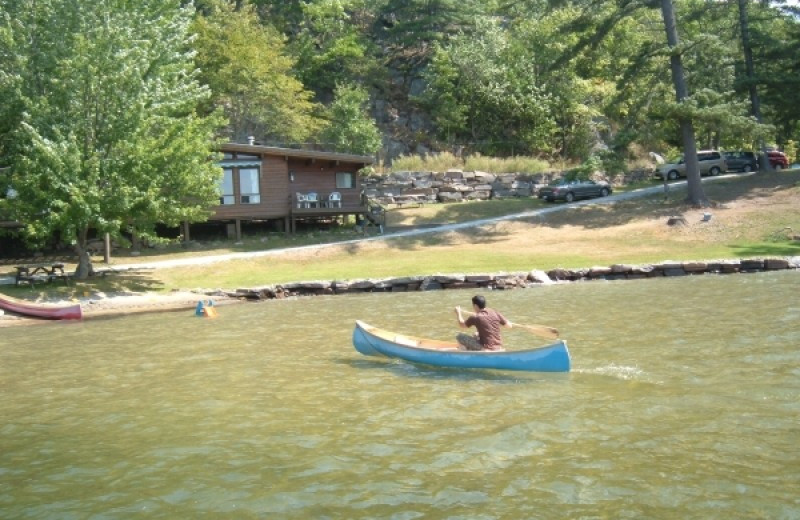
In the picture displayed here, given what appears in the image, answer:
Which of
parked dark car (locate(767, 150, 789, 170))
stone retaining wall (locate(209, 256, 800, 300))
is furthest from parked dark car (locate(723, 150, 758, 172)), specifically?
stone retaining wall (locate(209, 256, 800, 300))

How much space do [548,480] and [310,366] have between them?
25.0 ft

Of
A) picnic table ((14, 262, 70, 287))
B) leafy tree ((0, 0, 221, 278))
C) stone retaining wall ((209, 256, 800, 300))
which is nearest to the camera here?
leafy tree ((0, 0, 221, 278))

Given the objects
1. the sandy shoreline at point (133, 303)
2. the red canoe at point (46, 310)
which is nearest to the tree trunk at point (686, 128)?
the sandy shoreline at point (133, 303)

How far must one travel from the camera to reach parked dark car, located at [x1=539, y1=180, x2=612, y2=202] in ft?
155

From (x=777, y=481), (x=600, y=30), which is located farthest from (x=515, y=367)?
(x=600, y=30)

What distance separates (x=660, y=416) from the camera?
10.4m

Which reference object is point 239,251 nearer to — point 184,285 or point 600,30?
point 184,285

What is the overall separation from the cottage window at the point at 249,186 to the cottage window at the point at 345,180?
17.0ft

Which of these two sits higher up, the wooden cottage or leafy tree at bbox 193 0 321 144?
leafy tree at bbox 193 0 321 144

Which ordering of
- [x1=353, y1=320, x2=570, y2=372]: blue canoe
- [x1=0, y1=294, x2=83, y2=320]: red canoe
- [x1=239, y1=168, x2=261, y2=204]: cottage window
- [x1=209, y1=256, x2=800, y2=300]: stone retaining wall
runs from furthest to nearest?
[x1=239, y1=168, x2=261, y2=204]: cottage window → [x1=209, y1=256, x2=800, y2=300]: stone retaining wall → [x1=0, y1=294, x2=83, y2=320]: red canoe → [x1=353, y1=320, x2=570, y2=372]: blue canoe

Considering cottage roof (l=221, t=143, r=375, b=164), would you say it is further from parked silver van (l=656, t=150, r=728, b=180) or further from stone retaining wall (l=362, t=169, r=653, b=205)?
parked silver van (l=656, t=150, r=728, b=180)

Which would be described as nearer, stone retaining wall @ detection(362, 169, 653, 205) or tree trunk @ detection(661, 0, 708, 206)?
tree trunk @ detection(661, 0, 708, 206)

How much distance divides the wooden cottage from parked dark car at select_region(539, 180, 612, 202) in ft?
40.5

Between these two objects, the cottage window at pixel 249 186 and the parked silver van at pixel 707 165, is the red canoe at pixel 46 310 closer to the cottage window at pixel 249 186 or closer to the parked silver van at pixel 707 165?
the cottage window at pixel 249 186
